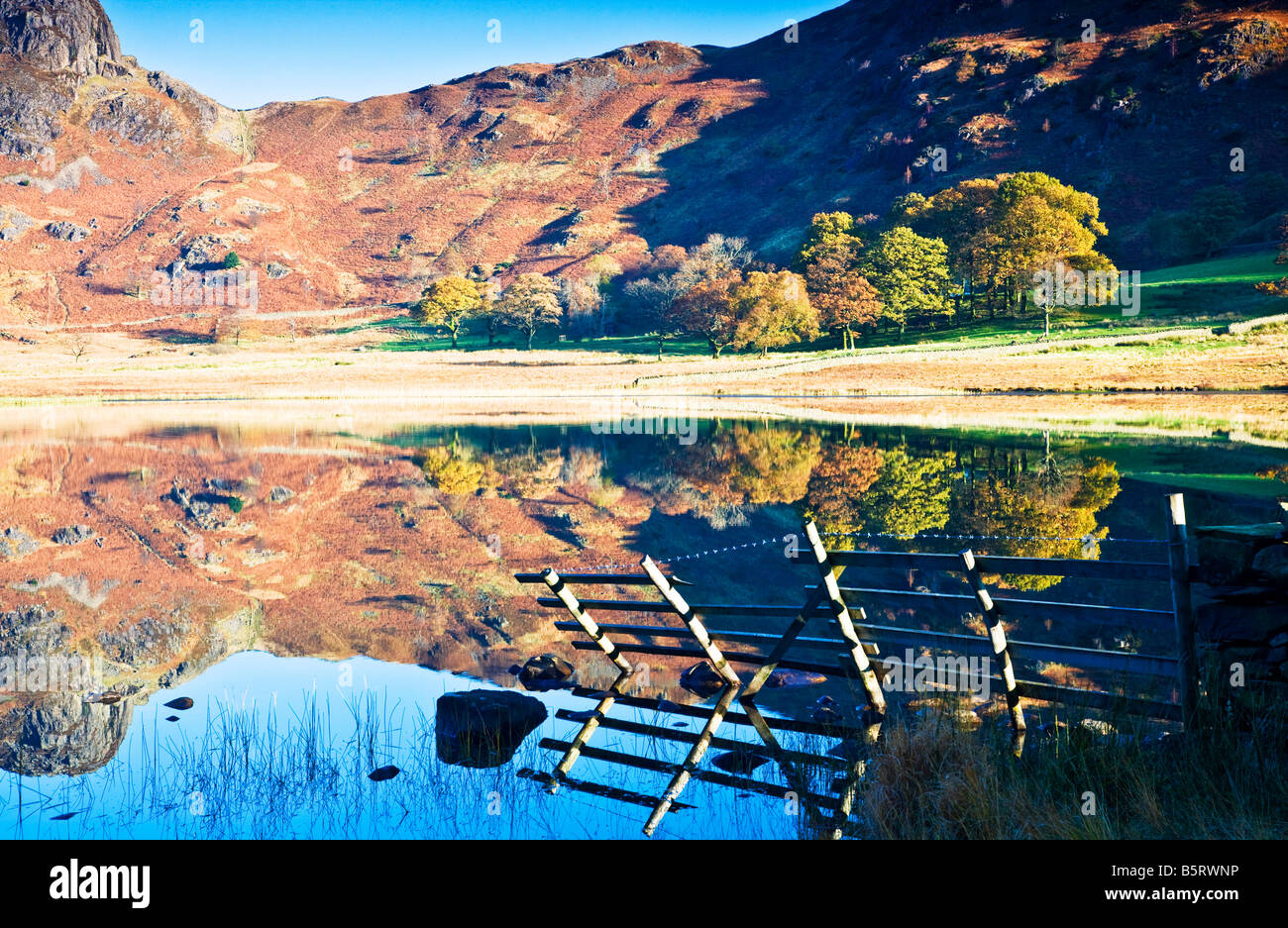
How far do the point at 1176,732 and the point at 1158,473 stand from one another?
66.8ft

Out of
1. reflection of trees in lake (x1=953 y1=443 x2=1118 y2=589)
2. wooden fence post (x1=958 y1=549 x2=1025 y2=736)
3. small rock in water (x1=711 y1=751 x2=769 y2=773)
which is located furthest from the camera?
reflection of trees in lake (x1=953 y1=443 x2=1118 y2=589)

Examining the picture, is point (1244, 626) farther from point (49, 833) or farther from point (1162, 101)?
point (1162, 101)

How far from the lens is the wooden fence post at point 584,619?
961cm

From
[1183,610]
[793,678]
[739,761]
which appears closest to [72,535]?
[793,678]

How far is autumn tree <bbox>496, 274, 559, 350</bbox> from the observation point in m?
115

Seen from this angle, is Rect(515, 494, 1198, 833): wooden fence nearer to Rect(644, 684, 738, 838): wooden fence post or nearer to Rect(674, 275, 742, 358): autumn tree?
Rect(644, 684, 738, 838): wooden fence post

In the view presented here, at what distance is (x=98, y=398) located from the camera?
7069cm

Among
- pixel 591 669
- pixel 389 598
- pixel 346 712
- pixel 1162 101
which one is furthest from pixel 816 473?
pixel 1162 101

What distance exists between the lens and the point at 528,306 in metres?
115

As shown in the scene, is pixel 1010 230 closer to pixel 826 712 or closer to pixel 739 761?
pixel 826 712

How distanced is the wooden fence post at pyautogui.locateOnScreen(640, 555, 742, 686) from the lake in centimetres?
58

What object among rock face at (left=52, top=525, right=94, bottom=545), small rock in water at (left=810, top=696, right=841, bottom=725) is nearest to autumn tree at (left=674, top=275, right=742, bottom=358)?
rock face at (left=52, top=525, right=94, bottom=545)

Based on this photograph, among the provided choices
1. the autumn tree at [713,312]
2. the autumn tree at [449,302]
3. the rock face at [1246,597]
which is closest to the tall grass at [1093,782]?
the rock face at [1246,597]

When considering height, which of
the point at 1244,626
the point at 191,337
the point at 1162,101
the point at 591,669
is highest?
the point at 1162,101
